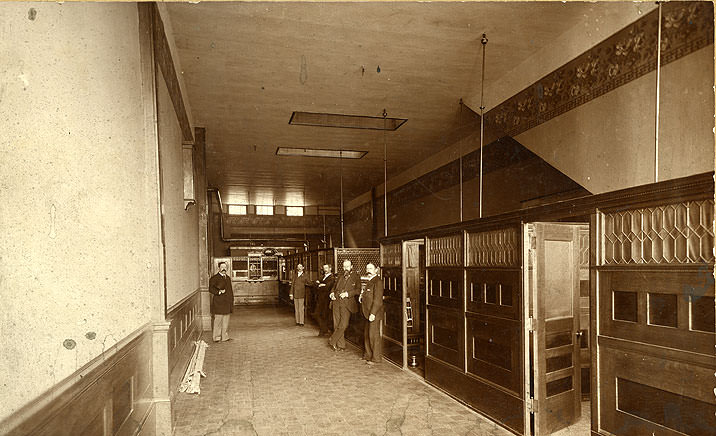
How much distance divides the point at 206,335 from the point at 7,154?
373 inches

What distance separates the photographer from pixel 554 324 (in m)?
4.73

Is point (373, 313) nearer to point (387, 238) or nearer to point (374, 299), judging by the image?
point (374, 299)

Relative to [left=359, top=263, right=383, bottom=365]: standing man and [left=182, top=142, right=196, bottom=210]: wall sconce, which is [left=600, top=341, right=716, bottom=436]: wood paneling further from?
Answer: [left=182, top=142, right=196, bottom=210]: wall sconce

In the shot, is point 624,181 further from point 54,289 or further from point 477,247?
point 54,289

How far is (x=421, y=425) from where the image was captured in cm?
482

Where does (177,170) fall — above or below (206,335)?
above

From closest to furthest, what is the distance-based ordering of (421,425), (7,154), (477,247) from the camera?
(7,154) < (421,425) < (477,247)

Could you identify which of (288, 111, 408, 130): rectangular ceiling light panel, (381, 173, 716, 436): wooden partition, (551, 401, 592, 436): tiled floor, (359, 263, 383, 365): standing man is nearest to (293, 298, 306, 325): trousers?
(359, 263, 383, 365): standing man

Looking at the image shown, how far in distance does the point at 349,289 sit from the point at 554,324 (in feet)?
15.6

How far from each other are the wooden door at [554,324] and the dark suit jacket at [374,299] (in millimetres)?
3203

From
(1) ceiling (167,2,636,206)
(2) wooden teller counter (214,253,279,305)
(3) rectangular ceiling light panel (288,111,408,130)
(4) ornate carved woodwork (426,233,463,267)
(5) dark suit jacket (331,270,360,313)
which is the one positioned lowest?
(2) wooden teller counter (214,253,279,305)

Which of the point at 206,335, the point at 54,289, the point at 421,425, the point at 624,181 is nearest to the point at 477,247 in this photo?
the point at 624,181

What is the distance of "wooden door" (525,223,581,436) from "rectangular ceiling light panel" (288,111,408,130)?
16.4 feet

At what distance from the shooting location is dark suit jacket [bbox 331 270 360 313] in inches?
353
